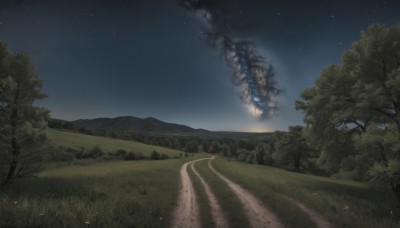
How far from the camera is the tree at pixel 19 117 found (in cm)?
1526

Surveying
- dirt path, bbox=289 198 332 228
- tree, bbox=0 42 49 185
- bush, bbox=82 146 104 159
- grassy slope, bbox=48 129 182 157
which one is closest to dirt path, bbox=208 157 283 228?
dirt path, bbox=289 198 332 228

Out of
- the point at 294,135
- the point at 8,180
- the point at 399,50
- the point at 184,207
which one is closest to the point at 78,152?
the point at 8,180

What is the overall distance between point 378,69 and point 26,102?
27690 mm

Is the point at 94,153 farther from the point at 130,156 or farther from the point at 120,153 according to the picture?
the point at 130,156

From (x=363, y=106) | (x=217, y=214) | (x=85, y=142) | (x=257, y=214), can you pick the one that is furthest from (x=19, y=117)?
(x=85, y=142)

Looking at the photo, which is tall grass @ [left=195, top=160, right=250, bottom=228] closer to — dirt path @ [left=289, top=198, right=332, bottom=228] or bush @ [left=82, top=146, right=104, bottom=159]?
dirt path @ [left=289, top=198, right=332, bottom=228]

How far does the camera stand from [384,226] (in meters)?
10.6

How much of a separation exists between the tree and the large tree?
23.1 meters

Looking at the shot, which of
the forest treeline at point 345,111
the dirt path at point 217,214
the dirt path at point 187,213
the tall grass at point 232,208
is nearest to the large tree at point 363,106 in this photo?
the forest treeline at point 345,111

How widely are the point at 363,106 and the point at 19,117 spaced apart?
83.9 feet

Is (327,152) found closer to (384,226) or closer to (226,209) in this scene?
(384,226)

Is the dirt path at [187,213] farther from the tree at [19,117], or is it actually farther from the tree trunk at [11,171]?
the tree trunk at [11,171]

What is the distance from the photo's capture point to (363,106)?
18.0 meters

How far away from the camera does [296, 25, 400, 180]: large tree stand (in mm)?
16438
